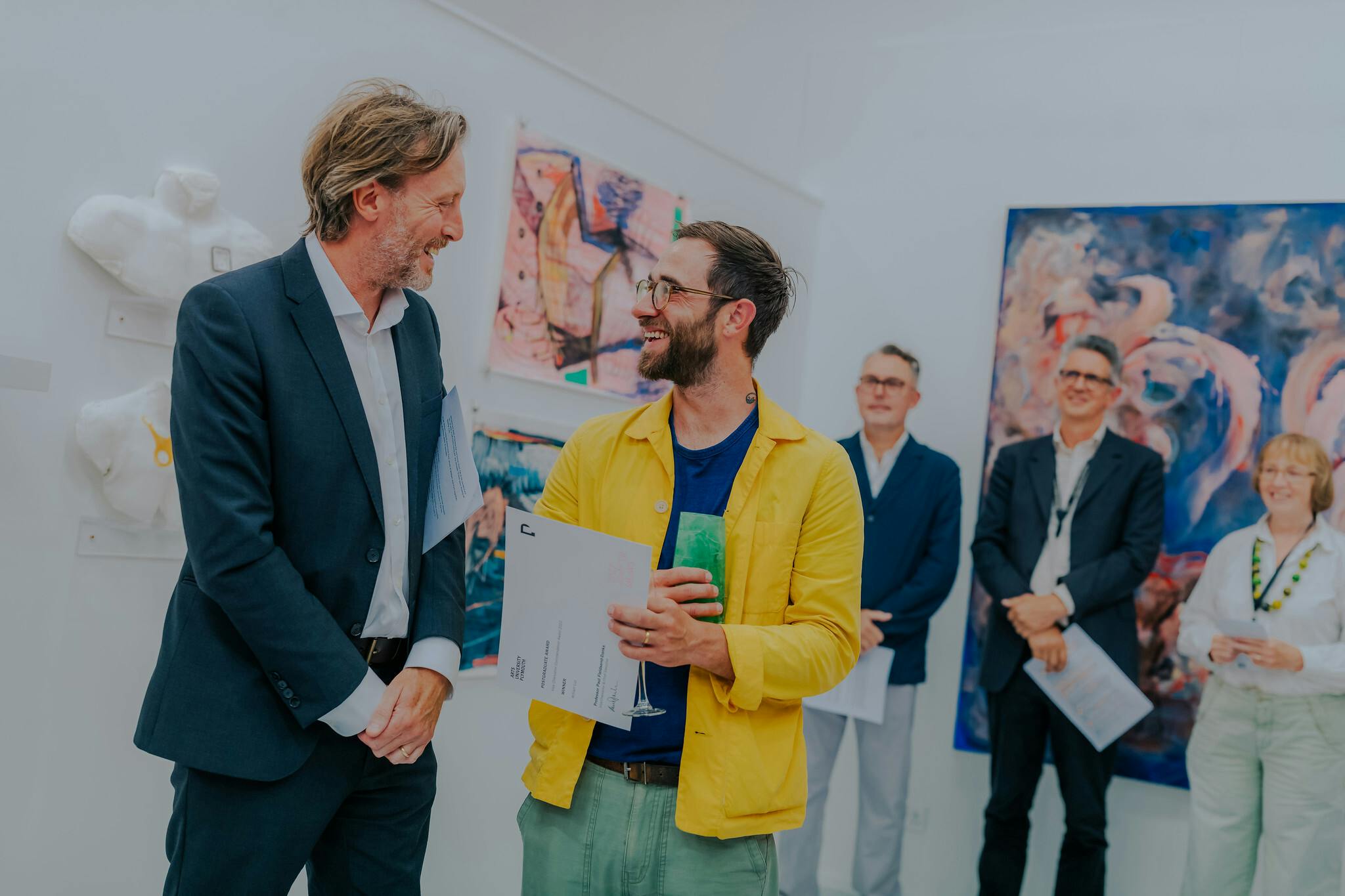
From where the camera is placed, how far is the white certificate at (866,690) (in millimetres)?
4312

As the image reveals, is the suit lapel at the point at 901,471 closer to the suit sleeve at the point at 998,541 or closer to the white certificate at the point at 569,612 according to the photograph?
the suit sleeve at the point at 998,541

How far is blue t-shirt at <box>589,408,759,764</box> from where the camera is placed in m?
1.84

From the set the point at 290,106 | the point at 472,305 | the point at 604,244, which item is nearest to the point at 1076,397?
the point at 604,244

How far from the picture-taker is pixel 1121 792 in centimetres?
458

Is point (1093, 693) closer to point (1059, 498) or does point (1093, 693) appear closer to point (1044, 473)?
point (1059, 498)

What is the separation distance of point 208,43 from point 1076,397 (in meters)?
3.24

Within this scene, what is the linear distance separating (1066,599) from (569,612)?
283cm

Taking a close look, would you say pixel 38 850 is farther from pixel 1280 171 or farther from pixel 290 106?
pixel 1280 171

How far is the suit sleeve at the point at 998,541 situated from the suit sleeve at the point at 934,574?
0.33 feet

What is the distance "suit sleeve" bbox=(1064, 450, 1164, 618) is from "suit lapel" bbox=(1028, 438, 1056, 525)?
11.0 inches

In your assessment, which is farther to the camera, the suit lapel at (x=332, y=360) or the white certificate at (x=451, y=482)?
the white certificate at (x=451, y=482)

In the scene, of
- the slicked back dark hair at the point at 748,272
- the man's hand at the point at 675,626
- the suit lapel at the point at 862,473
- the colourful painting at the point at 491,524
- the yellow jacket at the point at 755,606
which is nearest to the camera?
the man's hand at the point at 675,626

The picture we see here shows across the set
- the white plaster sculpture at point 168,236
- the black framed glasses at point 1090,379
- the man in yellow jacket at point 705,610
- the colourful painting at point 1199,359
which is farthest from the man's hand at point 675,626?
the colourful painting at point 1199,359

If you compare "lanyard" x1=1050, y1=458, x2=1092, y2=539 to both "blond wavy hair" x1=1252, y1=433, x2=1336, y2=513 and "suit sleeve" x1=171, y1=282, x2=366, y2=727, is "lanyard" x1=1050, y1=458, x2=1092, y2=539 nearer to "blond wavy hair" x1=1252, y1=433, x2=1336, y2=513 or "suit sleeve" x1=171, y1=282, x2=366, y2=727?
"blond wavy hair" x1=1252, y1=433, x2=1336, y2=513
